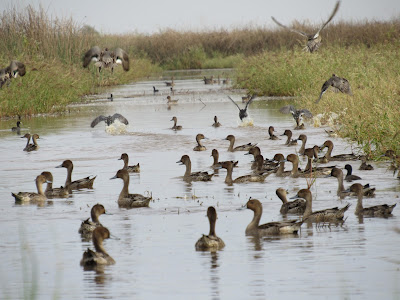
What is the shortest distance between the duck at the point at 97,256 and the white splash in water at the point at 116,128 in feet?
48.2

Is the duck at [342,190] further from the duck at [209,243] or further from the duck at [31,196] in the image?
the duck at [31,196]

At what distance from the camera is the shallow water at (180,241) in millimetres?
7059

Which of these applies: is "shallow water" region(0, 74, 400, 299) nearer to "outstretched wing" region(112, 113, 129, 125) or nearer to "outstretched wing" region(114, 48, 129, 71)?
"outstretched wing" region(114, 48, 129, 71)

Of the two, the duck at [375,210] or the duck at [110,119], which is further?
the duck at [110,119]

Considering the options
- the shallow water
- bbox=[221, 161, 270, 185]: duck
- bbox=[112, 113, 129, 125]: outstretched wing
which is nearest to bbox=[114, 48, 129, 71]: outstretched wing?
bbox=[112, 113, 129, 125]: outstretched wing

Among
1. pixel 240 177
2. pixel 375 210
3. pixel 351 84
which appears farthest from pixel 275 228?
pixel 351 84

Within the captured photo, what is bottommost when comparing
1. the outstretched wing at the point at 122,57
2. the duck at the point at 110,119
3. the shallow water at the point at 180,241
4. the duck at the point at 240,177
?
the shallow water at the point at 180,241

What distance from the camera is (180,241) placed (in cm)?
905

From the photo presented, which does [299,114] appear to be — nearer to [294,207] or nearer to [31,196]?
[31,196]

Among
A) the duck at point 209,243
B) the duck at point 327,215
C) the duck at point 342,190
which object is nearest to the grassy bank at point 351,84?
the duck at point 342,190

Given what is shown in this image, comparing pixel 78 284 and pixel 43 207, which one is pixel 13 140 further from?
pixel 78 284

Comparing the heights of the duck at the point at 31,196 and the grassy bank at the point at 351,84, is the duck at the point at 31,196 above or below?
below

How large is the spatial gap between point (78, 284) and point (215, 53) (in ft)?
211

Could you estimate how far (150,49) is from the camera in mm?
72438
